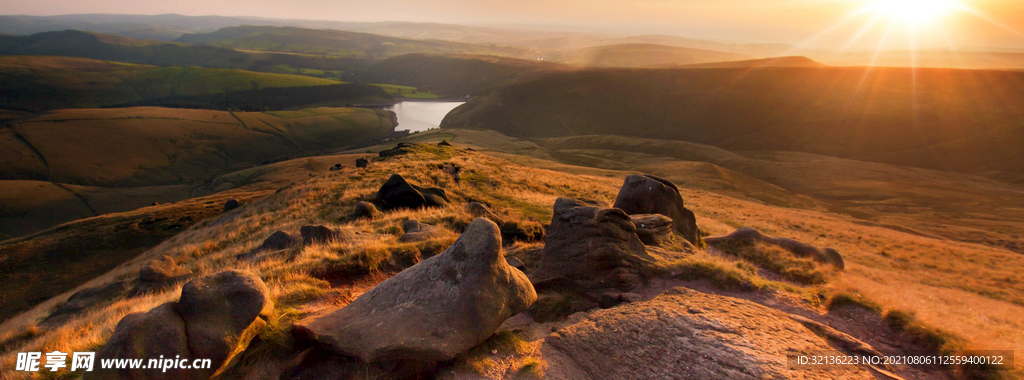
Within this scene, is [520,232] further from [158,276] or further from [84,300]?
→ [84,300]

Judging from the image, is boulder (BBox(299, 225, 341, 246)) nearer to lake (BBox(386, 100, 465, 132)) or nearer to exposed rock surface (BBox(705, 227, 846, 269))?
exposed rock surface (BBox(705, 227, 846, 269))

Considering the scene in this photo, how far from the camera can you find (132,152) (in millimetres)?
88625

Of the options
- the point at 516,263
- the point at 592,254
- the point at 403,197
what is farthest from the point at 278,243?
the point at 592,254

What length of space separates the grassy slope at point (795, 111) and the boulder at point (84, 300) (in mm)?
114363

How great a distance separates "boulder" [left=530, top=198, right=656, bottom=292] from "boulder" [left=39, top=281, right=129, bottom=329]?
44.2ft

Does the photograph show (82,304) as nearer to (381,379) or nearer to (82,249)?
(381,379)

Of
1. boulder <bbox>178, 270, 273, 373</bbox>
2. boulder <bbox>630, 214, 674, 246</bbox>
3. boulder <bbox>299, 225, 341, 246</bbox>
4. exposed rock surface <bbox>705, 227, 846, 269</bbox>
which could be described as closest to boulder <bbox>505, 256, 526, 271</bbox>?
boulder <bbox>630, 214, 674, 246</bbox>

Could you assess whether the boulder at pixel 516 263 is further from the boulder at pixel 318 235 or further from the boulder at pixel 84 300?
the boulder at pixel 84 300

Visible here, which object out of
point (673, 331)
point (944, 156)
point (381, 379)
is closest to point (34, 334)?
point (381, 379)

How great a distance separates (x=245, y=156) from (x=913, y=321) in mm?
121225

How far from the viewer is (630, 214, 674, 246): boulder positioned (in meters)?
11.8

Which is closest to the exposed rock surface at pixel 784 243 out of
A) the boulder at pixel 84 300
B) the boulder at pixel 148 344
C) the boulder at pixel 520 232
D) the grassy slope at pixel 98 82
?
the boulder at pixel 520 232

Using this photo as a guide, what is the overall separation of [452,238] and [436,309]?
21.4 ft

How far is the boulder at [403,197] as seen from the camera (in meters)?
19.4
